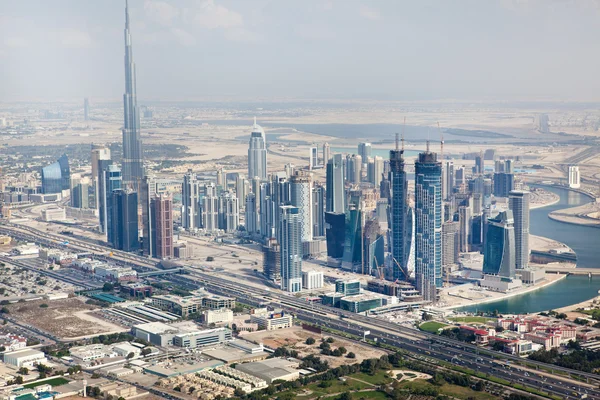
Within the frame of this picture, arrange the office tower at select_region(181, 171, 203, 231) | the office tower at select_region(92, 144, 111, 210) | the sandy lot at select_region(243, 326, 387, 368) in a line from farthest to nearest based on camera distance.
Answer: the office tower at select_region(92, 144, 111, 210), the office tower at select_region(181, 171, 203, 231), the sandy lot at select_region(243, 326, 387, 368)

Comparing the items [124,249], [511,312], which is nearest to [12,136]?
[124,249]

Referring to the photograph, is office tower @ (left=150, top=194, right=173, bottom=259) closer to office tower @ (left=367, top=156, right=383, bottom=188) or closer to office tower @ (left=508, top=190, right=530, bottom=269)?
office tower @ (left=508, top=190, right=530, bottom=269)

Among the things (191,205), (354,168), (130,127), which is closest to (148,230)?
(191,205)

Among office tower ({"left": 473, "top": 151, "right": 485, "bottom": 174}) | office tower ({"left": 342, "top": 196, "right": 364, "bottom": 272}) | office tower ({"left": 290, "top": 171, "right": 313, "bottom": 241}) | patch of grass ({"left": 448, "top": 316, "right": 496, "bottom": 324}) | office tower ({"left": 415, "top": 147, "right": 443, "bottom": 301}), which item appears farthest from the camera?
office tower ({"left": 473, "top": 151, "right": 485, "bottom": 174})

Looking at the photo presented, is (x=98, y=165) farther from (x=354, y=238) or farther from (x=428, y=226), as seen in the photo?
(x=428, y=226)

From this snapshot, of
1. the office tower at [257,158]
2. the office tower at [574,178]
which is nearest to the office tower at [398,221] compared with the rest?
the office tower at [257,158]

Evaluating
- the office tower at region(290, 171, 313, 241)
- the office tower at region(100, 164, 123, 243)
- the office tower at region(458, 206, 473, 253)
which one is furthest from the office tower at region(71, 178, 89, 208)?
the office tower at region(458, 206, 473, 253)

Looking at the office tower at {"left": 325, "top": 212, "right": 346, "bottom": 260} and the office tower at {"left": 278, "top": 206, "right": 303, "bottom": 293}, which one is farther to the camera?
the office tower at {"left": 325, "top": 212, "right": 346, "bottom": 260}
